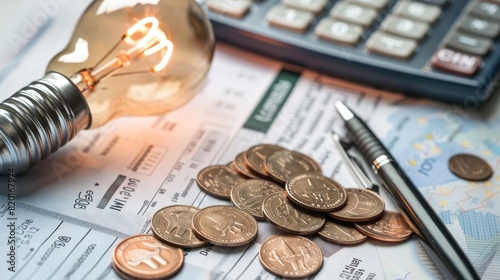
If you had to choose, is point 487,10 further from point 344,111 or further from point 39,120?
point 39,120

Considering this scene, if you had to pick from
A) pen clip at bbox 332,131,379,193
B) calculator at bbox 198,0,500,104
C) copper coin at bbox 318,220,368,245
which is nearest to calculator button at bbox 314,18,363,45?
calculator at bbox 198,0,500,104

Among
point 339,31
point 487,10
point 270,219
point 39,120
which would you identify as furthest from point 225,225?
point 487,10

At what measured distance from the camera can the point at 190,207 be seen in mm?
501

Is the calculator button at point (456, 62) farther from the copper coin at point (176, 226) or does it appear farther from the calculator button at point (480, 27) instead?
the copper coin at point (176, 226)

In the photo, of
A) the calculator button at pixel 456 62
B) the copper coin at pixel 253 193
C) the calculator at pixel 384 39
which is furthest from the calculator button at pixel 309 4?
the copper coin at pixel 253 193

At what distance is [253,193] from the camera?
51 cm

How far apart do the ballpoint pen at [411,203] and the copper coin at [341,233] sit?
36 mm

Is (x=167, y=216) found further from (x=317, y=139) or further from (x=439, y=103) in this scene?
(x=439, y=103)

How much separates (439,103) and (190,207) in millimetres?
264

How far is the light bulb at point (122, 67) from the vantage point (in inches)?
19.9

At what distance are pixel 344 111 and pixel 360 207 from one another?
102 millimetres

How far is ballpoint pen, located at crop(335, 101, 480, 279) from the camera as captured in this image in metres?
0.45

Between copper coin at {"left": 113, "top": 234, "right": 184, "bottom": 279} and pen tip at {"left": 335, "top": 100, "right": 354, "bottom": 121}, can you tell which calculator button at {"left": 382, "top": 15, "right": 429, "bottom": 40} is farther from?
copper coin at {"left": 113, "top": 234, "right": 184, "bottom": 279}

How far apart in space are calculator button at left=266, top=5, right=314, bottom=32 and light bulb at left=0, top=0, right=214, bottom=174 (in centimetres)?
11
